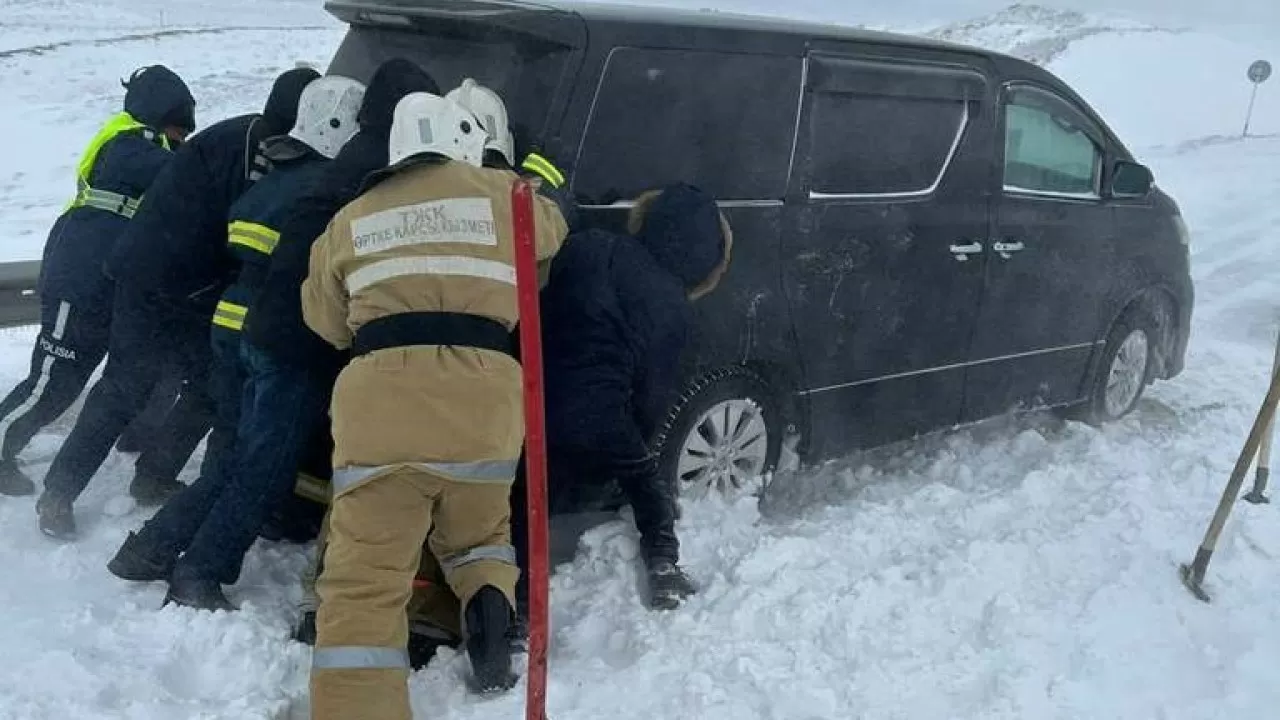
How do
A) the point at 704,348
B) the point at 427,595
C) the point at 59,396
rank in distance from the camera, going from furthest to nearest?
1. the point at 59,396
2. the point at 704,348
3. the point at 427,595

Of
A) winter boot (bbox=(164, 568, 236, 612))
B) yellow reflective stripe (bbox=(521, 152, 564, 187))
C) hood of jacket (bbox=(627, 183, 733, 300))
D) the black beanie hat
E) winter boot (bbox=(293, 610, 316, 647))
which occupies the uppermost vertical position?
the black beanie hat

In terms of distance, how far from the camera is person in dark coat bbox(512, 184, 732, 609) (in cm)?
388

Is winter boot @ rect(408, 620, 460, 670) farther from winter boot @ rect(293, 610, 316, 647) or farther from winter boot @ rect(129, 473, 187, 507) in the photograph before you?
winter boot @ rect(129, 473, 187, 507)

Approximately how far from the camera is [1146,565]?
4520 millimetres

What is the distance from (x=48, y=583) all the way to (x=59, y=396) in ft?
3.68

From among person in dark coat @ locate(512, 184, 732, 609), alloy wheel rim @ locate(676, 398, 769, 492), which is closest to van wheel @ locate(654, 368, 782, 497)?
alloy wheel rim @ locate(676, 398, 769, 492)

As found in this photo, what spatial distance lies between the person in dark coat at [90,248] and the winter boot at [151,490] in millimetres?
428

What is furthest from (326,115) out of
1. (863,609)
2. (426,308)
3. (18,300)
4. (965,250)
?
(18,300)

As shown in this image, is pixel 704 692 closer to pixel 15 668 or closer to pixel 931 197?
pixel 15 668

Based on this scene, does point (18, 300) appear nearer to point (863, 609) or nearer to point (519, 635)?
point (519, 635)

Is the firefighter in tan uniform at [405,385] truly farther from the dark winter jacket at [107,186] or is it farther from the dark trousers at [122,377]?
the dark winter jacket at [107,186]

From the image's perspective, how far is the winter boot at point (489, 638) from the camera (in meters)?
3.44

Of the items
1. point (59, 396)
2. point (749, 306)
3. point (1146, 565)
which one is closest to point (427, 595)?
point (749, 306)

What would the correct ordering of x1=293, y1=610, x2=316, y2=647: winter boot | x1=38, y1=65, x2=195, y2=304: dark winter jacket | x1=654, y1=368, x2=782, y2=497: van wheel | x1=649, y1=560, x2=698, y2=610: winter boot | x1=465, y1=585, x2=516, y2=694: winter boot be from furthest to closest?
x1=38, y1=65, x2=195, y2=304: dark winter jacket → x1=654, y1=368, x2=782, y2=497: van wheel → x1=649, y1=560, x2=698, y2=610: winter boot → x1=293, y1=610, x2=316, y2=647: winter boot → x1=465, y1=585, x2=516, y2=694: winter boot
